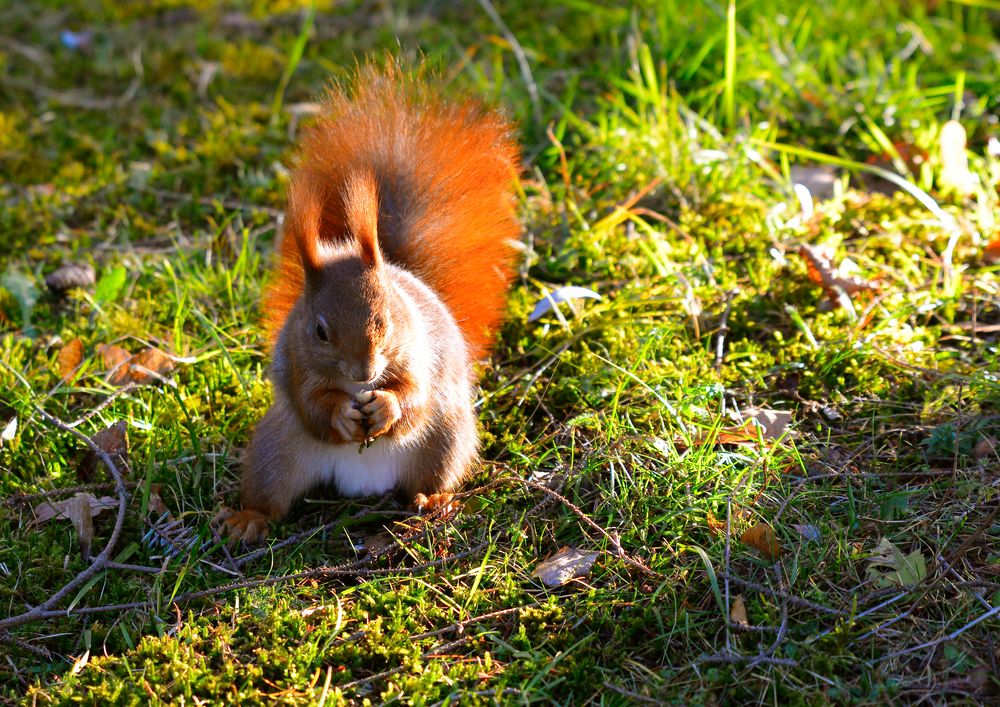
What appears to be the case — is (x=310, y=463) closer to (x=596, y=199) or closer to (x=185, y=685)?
(x=185, y=685)

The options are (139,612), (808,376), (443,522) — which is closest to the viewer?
(139,612)

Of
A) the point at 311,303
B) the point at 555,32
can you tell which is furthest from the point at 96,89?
the point at 311,303

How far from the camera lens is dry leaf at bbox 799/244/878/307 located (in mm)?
2359

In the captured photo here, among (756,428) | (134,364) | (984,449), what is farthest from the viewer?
(134,364)

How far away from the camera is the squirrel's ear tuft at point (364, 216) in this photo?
5.96 ft

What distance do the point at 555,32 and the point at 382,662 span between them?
244 centimetres

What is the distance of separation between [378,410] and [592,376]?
0.56 metres

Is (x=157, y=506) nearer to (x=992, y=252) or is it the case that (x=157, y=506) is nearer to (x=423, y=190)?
(x=423, y=190)

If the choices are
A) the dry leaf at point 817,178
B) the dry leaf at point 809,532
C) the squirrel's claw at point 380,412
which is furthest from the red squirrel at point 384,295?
the dry leaf at point 817,178

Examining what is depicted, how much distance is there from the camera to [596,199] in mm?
2754

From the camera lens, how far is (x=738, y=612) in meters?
1.65

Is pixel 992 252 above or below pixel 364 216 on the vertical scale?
below

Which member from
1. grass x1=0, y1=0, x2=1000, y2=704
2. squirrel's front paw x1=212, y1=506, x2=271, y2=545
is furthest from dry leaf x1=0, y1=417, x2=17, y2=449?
squirrel's front paw x1=212, y1=506, x2=271, y2=545

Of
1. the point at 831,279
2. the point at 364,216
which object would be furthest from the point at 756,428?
the point at 364,216
